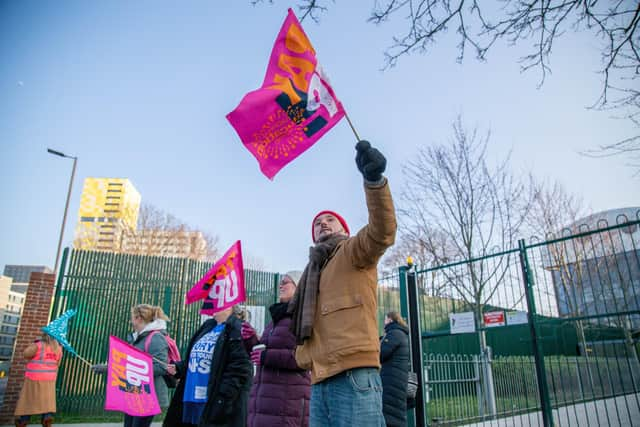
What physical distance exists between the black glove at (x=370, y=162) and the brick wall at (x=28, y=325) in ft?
35.8

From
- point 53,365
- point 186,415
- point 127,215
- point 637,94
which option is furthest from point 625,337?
point 127,215

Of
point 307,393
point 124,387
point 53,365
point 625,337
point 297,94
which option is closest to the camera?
point 297,94

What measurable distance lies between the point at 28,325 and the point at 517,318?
10.7 metres

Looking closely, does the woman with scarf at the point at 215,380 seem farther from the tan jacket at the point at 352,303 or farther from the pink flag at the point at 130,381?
the tan jacket at the point at 352,303

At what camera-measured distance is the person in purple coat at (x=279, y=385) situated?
12.7 feet

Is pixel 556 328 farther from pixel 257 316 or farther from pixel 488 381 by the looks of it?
pixel 257 316

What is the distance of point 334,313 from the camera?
248 cm

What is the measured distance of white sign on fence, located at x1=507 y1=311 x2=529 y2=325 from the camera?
20.5 feet

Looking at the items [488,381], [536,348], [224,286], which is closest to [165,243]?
[488,381]

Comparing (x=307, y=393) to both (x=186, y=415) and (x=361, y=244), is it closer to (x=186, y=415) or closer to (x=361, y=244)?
(x=186, y=415)

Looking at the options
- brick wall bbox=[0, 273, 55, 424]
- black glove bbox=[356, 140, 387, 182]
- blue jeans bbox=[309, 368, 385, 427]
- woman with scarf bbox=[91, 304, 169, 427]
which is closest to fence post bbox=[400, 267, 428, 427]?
woman with scarf bbox=[91, 304, 169, 427]

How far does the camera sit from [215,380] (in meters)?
4.01

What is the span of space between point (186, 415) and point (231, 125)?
291 centimetres

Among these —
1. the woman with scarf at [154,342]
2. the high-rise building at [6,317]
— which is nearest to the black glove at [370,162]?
the woman with scarf at [154,342]
